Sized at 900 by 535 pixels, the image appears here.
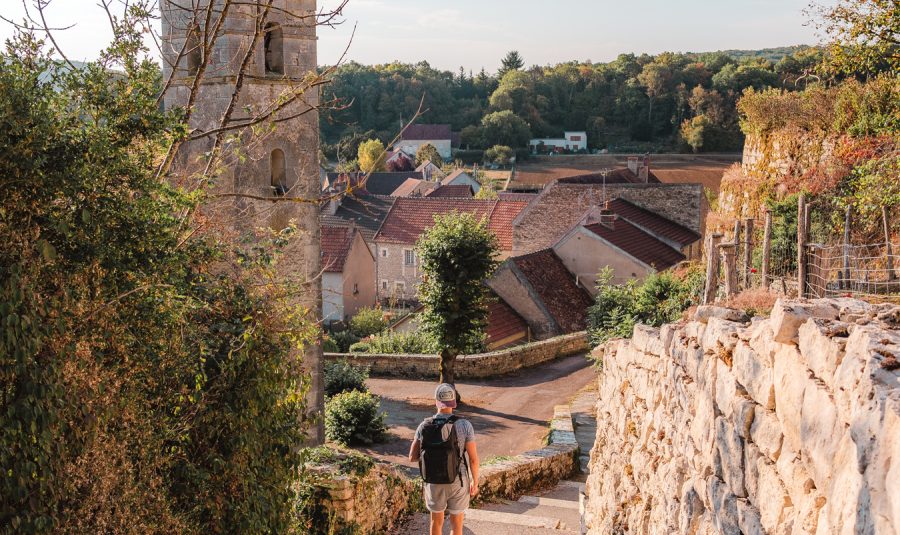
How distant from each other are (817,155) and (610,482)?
50.7 ft

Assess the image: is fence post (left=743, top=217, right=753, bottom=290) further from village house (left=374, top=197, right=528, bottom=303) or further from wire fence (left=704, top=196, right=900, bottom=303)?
village house (left=374, top=197, right=528, bottom=303)

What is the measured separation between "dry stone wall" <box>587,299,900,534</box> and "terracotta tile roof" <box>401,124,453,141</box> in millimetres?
90648

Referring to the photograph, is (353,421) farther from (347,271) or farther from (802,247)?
(347,271)

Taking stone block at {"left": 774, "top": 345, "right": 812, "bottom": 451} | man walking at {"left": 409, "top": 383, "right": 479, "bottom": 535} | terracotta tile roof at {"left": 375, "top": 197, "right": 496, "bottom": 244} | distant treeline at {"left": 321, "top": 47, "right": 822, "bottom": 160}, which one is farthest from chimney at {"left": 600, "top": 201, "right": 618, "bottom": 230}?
distant treeline at {"left": 321, "top": 47, "right": 822, "bottom": 160}

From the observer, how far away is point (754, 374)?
3.23 m

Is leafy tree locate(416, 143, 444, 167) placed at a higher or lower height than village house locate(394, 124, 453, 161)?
lower

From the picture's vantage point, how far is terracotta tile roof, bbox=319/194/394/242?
45938 millimetres

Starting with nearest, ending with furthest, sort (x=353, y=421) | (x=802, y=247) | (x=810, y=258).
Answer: (x=802, y=247)
(x=810, y=258)
(x=353, y=421)

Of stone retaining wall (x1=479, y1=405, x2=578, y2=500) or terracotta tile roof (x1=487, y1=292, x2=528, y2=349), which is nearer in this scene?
stone retaining wall (x1=479, y1=405, x2=578, y2=500)

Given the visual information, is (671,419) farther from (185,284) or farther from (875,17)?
(875,17)

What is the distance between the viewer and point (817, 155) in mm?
19234

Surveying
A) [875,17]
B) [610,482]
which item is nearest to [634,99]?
[875,17]

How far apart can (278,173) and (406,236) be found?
27.3 meters

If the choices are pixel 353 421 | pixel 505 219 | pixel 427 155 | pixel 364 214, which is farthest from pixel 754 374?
pixel 427 155
